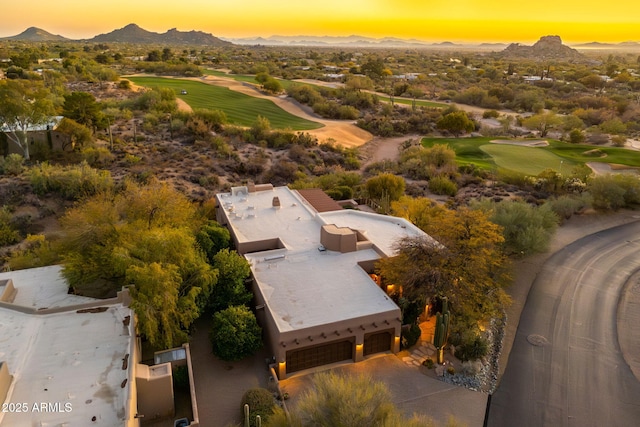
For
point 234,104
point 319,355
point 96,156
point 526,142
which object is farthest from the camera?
point 234,104

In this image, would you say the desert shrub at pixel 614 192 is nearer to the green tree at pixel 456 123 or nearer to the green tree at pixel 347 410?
the green tree at pixel 456 123

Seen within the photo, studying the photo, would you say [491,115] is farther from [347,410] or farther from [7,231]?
[347,410]

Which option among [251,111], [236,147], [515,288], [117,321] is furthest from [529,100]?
[117,321]

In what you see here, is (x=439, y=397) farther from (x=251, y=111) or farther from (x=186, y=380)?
(x=251, y=111)

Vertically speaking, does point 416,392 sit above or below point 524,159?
below

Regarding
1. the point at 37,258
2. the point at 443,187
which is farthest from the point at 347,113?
the point at 37,258

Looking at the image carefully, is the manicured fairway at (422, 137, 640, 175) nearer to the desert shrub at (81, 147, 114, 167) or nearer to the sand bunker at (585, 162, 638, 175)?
the sand bunker at (585, 162, 638, 175)

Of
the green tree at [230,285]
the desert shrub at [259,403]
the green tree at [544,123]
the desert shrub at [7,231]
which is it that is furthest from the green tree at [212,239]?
the green tree at [544,123]
